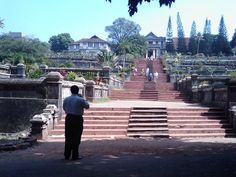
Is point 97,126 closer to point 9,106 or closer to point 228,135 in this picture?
point 9,106

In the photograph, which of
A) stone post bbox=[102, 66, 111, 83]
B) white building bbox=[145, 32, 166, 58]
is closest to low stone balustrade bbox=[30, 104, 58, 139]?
stone post bbox=[102, 66, 111, 83]

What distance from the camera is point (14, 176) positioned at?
21.6 feet

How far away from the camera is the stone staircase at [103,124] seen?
43.6 ft

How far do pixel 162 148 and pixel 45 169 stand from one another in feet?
13.2

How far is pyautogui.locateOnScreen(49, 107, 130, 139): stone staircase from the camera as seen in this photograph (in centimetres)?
1328

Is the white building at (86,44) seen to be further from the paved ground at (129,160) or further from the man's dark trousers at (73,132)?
the man's dark trousers at (73,132)

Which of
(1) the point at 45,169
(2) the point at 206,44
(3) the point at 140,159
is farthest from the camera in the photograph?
(2) the point at 206,44

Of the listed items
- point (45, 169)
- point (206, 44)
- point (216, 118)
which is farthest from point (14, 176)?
point (206, 44)

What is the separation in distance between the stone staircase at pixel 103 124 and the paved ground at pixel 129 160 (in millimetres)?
1522

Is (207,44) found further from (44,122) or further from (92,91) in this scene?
(44,122)

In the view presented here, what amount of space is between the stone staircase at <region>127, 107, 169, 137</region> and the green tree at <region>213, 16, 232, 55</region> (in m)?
78.3

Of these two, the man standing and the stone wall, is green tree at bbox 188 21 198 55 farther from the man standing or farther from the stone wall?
the man standing

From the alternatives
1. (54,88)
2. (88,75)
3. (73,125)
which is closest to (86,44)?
→ (88,75)

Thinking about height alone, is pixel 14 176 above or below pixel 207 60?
below
